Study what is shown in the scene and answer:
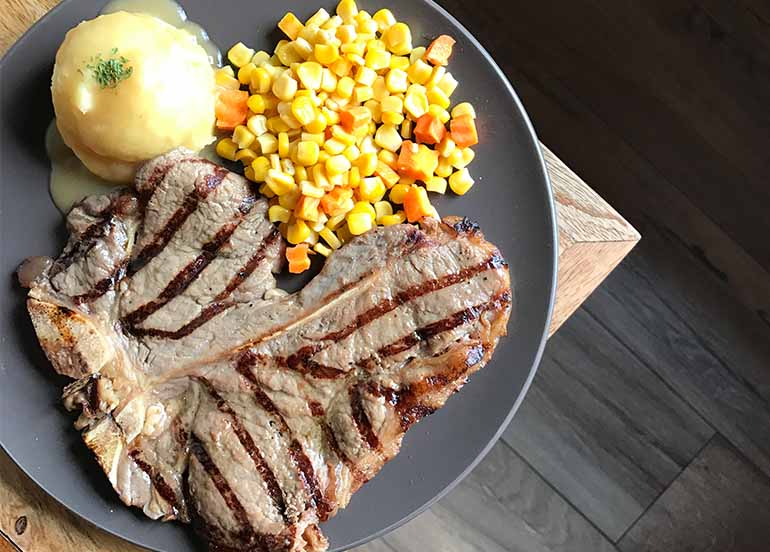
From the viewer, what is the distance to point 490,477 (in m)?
3.99

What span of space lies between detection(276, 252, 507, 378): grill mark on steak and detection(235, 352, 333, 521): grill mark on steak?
0.10m


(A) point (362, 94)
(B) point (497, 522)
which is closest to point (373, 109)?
(A) point (362, 94)

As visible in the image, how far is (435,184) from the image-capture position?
2.93m

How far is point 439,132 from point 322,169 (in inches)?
16.1

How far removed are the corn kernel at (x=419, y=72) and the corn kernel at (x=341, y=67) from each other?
0.68ft

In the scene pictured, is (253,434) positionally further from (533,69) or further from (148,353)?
(533,69)

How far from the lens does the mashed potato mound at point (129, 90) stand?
8.74ft

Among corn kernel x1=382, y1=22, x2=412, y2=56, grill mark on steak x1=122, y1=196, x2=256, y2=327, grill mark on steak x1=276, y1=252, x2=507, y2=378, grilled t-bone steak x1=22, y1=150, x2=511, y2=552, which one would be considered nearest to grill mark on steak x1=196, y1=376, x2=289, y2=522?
grilled t-bone steak x1=22, y1=150, x2=511, y2=552

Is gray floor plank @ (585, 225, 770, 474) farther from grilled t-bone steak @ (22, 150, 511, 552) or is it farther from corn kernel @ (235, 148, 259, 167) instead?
corn kernel @ (235, 148, 259, 167)

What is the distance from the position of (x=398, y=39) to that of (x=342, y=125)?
1.14 ft

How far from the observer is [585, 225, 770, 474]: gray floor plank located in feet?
13.2

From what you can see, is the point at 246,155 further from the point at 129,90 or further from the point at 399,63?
the point at 399,63

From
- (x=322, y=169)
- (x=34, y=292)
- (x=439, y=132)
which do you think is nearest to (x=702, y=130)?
(x=439, y=132)

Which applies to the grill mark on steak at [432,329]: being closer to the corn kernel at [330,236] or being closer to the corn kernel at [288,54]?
the corn kernel at [330,236]
